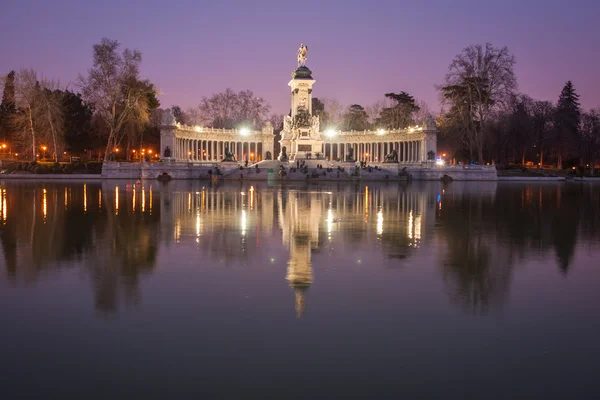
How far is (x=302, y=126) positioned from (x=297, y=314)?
83155 millimetres

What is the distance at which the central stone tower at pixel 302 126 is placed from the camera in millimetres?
92000

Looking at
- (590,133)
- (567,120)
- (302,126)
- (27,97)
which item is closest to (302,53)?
(302,126)

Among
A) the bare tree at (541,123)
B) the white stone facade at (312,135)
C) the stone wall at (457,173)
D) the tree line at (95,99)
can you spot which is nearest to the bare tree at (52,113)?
the tree line at (95,99)

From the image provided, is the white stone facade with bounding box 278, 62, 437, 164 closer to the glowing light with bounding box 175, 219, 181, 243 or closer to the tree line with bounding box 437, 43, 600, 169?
the tree line with bounding box 437, 43, 600, 169

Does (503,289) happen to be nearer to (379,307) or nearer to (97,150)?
(379,307)

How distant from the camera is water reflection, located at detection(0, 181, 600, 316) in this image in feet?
42.1

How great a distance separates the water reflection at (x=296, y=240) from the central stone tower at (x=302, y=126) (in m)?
61.4

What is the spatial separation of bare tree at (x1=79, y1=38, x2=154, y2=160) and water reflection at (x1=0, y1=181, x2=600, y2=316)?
164ft

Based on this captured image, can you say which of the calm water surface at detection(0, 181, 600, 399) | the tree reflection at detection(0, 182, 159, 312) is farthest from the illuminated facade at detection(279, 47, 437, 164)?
the calm water surface at detection(0, 181, 600, 399)

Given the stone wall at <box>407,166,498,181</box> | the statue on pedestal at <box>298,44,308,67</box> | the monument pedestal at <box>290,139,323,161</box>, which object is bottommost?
the stone wall at <box>407,166,498,181</box>

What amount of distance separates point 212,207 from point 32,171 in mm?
56216

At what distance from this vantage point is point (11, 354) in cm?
804

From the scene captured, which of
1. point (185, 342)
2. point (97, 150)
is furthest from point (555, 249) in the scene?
point (97, 150)

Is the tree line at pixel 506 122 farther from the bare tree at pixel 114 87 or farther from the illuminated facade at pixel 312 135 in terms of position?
the bare tree at pixel 114 87
